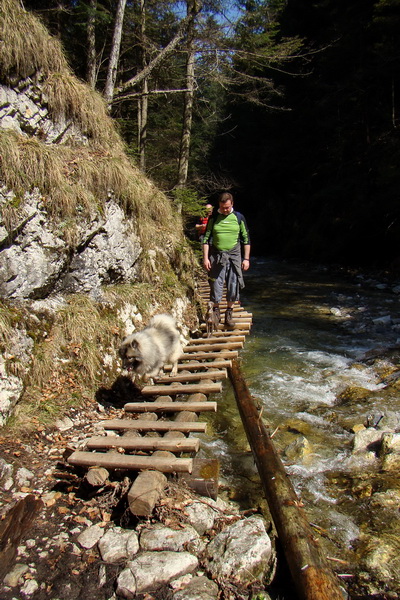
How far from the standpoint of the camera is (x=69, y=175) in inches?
234

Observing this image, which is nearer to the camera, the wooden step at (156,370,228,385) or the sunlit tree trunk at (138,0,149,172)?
the wooden step at (156,370,228,385)

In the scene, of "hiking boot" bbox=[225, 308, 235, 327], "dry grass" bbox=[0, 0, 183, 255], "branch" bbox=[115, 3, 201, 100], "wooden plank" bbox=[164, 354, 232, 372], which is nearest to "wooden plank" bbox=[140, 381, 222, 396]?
"wooden plank" bbox=[164, 354, 232, 372]

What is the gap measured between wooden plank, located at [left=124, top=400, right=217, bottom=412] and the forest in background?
276 inches

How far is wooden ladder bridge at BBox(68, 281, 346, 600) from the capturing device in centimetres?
243

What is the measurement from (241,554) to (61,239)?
444 centimetres

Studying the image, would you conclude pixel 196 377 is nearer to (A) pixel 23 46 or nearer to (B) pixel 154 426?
(B) pixel 154 426

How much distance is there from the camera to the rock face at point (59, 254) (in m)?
4.80

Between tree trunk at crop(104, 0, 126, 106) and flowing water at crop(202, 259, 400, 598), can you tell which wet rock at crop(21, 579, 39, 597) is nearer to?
flowing water at crop(202, 259, 400, 598)

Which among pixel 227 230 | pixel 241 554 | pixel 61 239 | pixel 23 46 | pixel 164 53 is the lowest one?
pixel 241 554

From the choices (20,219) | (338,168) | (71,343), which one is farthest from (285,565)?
(338,168)

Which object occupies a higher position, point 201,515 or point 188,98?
point 188,98

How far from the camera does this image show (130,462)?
332cm

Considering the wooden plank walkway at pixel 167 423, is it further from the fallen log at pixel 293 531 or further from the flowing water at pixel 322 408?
the fallen log at pixel 293 531

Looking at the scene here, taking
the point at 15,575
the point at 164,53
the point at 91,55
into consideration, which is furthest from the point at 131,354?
the point at 164,53
